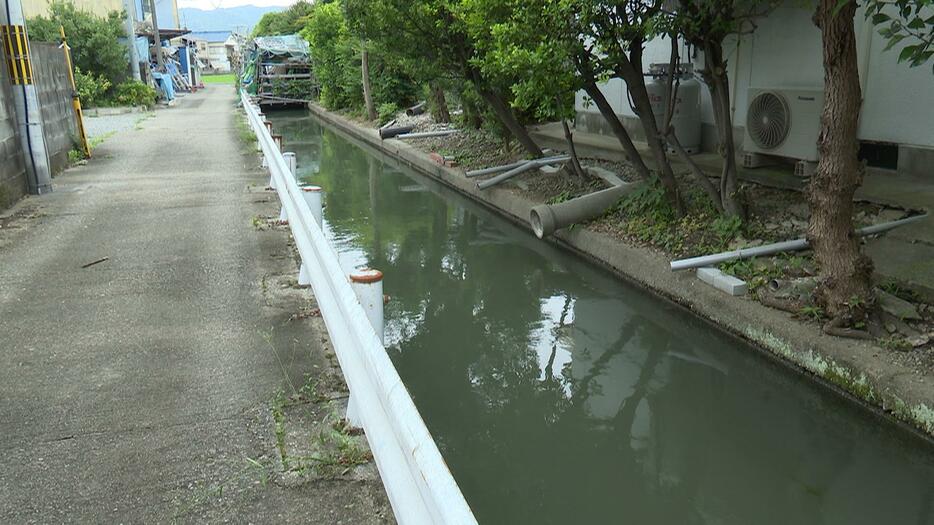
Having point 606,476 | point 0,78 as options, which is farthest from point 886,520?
point 0,78

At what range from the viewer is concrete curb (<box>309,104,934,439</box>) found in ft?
15.9

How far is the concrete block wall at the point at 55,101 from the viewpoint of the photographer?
1159cm

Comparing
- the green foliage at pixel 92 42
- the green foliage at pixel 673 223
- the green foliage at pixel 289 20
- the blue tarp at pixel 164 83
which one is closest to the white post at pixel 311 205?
the green foliage at pixel 673 223

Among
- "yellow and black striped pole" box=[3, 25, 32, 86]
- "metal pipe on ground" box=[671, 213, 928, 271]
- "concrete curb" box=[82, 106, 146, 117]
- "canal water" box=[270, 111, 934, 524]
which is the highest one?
"yellow and black striped pole" box=[3, 25, 32, 86]

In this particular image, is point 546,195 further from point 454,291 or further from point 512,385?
point 512,385

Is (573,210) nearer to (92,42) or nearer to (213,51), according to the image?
(92,42)

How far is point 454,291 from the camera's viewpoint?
823 centimetres

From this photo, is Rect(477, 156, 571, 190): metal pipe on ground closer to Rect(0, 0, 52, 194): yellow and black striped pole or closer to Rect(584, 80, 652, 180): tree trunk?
Rect(584, 80, 652, 180): tree trunk

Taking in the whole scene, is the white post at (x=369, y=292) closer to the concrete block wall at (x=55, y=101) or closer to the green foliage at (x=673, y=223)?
the green foliage at (x=673, y=223)

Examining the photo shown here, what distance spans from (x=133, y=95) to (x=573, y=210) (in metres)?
24.2

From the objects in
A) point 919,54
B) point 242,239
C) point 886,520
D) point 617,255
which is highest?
point 919,54

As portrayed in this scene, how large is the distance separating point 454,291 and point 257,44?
1096 inches

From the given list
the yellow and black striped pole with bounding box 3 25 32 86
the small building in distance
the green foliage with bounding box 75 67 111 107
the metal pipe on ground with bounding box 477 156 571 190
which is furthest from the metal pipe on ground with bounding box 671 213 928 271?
the small building in distance

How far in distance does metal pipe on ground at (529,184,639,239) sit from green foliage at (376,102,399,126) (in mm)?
13727
